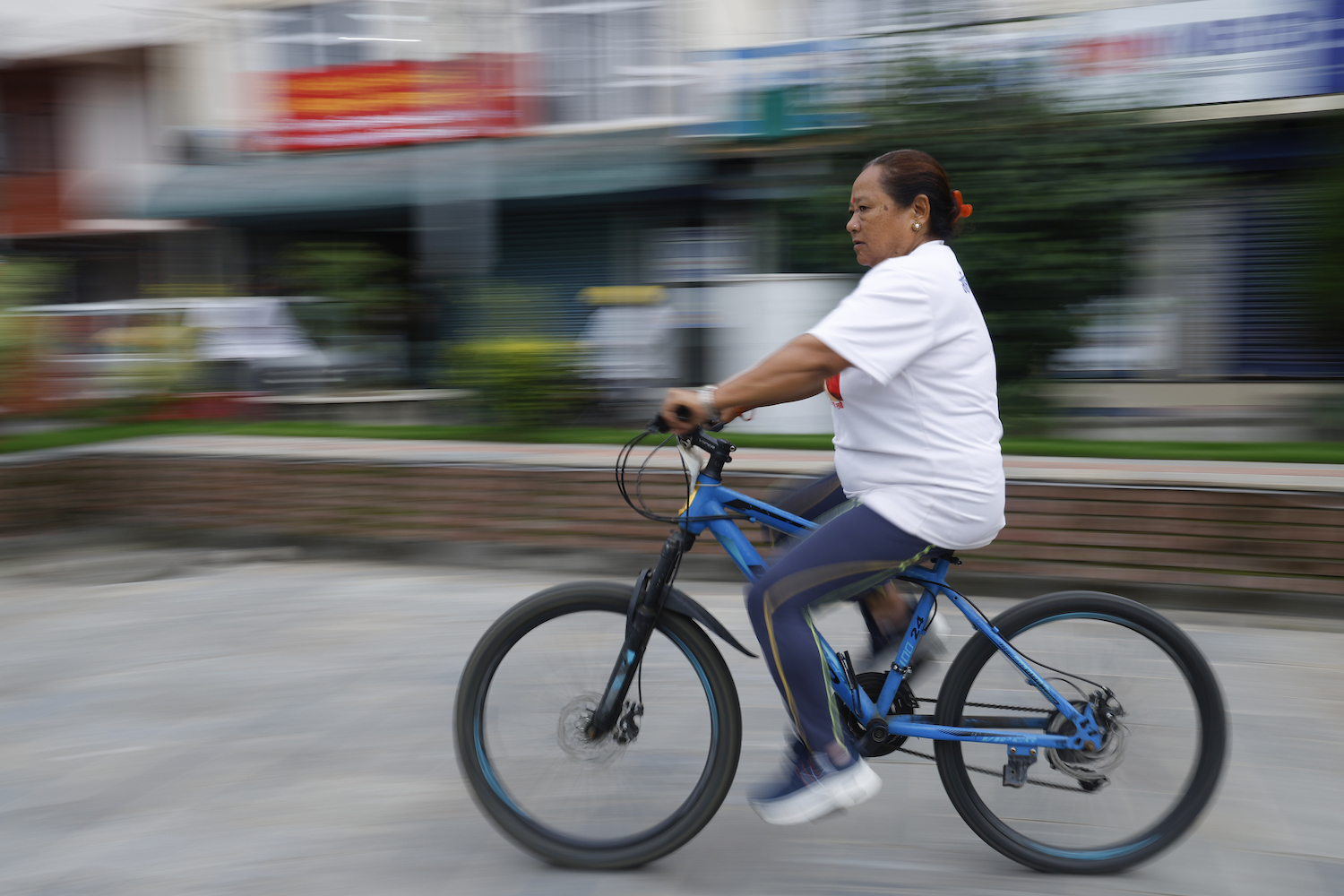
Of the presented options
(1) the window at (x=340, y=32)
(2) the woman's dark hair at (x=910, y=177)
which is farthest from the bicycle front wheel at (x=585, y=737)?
(1) the window at (x=340, y=32)

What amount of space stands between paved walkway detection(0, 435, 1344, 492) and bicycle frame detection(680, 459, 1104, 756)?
7.83 feet

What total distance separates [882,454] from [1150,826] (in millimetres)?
1233

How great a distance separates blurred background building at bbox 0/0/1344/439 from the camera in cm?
735

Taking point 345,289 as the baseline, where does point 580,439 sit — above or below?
below

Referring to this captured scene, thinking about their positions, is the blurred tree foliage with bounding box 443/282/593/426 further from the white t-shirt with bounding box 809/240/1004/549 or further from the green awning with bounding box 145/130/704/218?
the white t-shirt with bounding box 809/240/1004/549

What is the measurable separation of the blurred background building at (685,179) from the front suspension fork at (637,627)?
179 inches

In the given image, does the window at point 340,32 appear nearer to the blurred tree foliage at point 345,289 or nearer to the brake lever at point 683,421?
the blurred tree foliage at point 345,289

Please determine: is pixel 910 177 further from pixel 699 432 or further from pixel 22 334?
pixel 22 334

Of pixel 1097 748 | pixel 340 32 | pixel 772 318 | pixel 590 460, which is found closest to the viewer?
pixel 1097 748

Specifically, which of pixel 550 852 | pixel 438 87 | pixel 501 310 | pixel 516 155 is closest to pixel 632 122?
pixel 516 155

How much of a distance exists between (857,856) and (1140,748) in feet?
2.63

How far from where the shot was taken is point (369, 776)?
3.52 metres

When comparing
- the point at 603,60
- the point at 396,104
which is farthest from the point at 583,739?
the point at 396,104

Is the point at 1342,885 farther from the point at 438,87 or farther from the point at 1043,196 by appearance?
the point at 438,87
